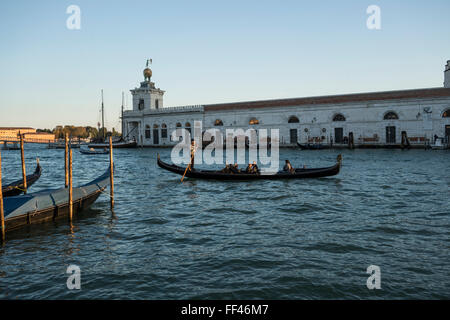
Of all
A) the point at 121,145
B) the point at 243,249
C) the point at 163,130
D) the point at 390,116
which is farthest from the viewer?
the point at 163,130

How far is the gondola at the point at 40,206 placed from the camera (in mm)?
8297

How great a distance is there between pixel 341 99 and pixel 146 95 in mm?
32855

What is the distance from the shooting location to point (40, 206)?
29.0ft

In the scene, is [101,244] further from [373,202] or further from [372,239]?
[373,202]

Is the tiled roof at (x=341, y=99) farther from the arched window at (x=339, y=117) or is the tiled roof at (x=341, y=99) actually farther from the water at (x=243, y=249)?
the water at (x=243, y=249)

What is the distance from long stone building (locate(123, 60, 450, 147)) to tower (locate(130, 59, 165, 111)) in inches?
127

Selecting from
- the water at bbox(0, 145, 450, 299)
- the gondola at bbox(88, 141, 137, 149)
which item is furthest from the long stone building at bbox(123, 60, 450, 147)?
the water at bbox(0, 145, 450, 299)

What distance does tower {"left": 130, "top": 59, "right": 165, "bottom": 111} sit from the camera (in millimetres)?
57269

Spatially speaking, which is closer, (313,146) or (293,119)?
(313,146)

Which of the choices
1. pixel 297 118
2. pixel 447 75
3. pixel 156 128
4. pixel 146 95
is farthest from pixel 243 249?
pixel 146 95

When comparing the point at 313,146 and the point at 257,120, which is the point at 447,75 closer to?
the point at 313,146

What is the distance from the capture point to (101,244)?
24.4ft

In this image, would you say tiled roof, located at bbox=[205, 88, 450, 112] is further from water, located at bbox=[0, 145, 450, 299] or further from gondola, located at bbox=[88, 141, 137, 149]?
water, located at bbox=[0, 145, 450, 299]
